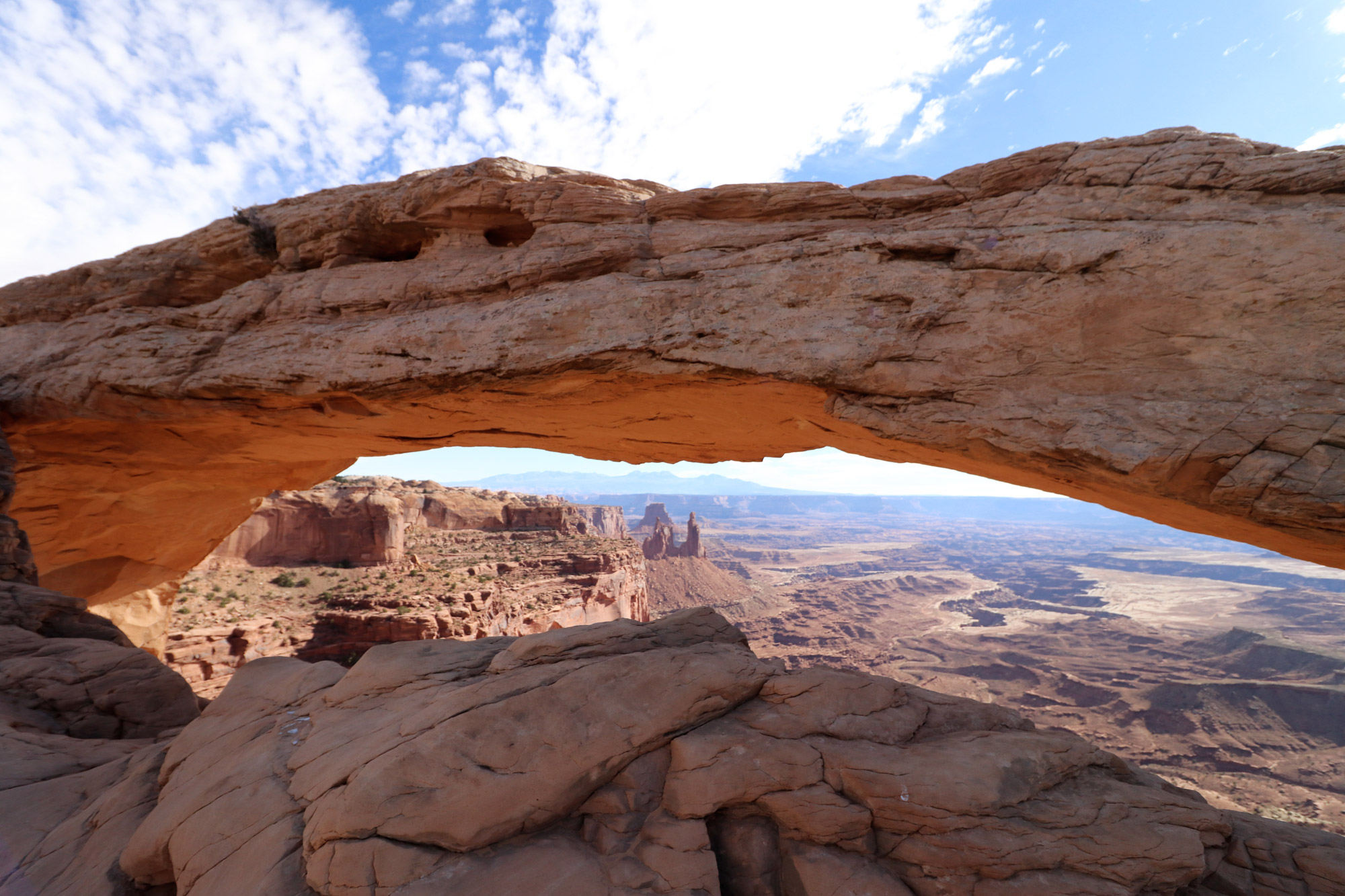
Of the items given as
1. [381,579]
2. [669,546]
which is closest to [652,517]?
[669,546]

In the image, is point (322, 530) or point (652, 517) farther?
point (652, 517)

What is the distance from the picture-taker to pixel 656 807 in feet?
14.8

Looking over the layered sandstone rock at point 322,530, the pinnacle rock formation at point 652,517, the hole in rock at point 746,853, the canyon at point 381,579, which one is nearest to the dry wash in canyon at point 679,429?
the hole in rock at point 746,853

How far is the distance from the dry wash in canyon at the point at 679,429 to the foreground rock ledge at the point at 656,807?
32mm

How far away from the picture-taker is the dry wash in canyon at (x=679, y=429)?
437 centimetres

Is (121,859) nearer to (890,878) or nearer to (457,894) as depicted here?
(457,894)

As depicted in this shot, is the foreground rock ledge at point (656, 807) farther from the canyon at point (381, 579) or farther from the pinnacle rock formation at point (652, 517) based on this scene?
the pinnacle rock formation at point (652, 517)

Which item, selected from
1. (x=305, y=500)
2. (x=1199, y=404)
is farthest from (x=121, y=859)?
(x=305, y=500)

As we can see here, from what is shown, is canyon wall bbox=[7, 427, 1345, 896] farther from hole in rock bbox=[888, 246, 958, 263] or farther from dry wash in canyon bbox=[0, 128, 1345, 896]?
hole in rock bbox=[888, 246, 958, 263]

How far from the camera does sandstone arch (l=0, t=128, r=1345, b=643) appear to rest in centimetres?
552

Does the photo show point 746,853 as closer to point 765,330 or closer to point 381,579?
point 765,330

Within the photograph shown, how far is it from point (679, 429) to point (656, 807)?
21.7 feet

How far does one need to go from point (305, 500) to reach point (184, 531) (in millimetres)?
21094

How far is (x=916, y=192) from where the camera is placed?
25.0 feet
